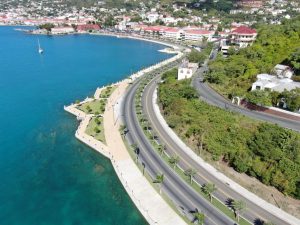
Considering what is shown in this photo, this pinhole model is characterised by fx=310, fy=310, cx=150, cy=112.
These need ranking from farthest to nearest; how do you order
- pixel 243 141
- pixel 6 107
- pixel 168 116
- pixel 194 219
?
pixel 6 107
pixel 168 116
pixel 243 141
pixel 194 219

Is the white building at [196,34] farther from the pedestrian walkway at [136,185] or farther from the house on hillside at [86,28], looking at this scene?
the pedestrian walkway at [136,185]

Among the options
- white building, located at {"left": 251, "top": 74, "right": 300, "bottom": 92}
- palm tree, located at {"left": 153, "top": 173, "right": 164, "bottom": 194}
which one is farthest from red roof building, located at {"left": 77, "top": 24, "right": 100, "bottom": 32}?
palm tree, located at {"left": 153, "top": 173, "right": 164, "bottom": 194}

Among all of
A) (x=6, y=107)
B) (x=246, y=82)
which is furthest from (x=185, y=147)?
(x=6, y=107)

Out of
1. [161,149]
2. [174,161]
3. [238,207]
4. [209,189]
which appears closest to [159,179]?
[174,161]

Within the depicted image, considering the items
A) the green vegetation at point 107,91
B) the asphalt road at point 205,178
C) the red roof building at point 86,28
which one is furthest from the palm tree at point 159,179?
the red roof building at point 86,28

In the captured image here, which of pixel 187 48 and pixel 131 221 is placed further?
pixel 187 48

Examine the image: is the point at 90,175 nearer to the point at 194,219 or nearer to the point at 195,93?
the point at 194,219
